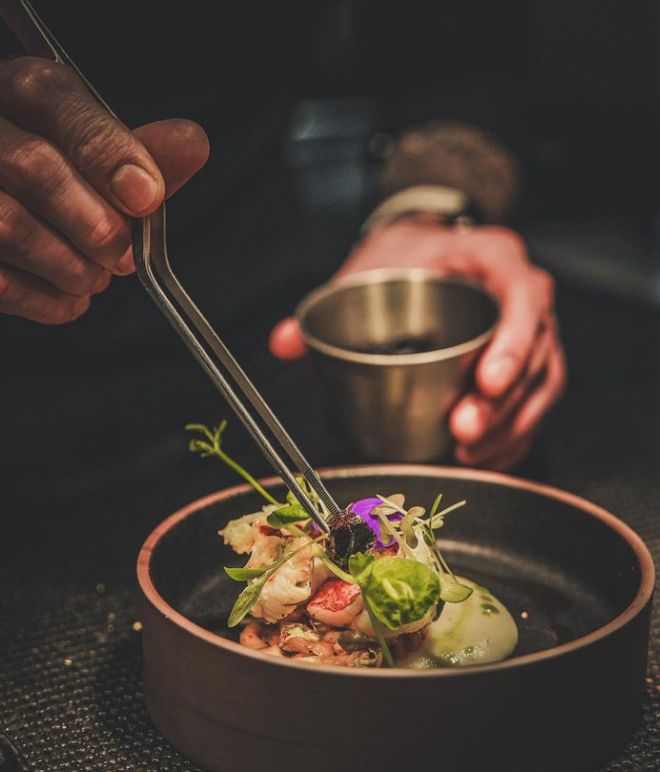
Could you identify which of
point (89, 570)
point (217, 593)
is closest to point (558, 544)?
point (217, 593)

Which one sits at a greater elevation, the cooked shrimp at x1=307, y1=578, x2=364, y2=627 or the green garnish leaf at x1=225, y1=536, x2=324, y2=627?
the green garnish leaf at x1=225, y1=536, x2=324, y2=627

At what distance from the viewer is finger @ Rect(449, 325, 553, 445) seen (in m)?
1.41

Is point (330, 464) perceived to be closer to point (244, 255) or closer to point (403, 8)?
point (244, 255)

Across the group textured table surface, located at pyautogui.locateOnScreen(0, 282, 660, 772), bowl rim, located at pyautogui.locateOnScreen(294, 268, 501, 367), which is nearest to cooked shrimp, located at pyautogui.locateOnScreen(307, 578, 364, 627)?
textured table surface, located at pyautogui.locateOnScreen(0, 282, 660, 772)

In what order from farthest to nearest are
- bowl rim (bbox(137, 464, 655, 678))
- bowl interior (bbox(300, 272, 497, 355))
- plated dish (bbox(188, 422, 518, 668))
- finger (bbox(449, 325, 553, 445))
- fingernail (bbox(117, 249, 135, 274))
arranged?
1. bowl interior (bbox(300, 272, 497, 355))
2. finger (bbox(449, 325, 553, 445))
3. fingernail (bbox(117, 249, 135, 274))
4. plated dish (bbox(188, 422, 518, 668))
5. bowl rim (bbox(137, 464, 655, 678))

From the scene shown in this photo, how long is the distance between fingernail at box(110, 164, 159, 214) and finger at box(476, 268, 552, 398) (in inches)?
24.3

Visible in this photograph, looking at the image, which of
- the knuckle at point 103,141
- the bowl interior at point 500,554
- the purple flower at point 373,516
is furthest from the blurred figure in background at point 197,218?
the purple flower at point 373,516

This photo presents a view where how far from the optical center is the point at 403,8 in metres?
3.59

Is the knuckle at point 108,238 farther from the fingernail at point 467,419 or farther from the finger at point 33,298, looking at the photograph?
the fingernail at point 467,419

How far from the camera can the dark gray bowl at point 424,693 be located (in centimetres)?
82

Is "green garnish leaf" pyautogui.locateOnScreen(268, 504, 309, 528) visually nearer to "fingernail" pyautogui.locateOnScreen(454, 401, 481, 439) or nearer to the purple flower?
the purple flower

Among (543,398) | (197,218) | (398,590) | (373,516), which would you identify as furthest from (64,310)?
(543,398)

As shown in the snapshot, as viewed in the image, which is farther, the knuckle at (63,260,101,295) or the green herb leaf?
the knuckle at (63,260,101,295)

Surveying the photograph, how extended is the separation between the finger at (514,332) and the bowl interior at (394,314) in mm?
81
